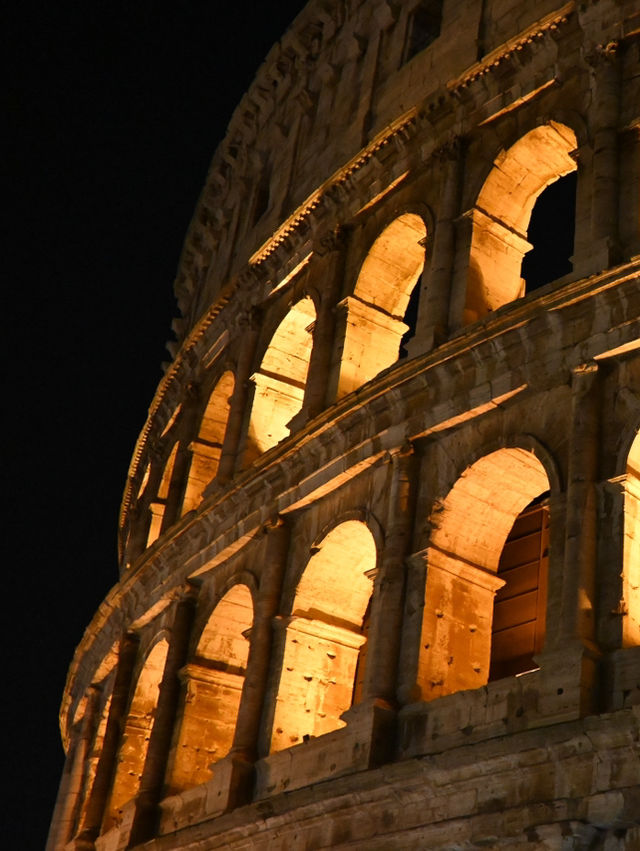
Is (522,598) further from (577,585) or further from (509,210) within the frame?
(509,210)

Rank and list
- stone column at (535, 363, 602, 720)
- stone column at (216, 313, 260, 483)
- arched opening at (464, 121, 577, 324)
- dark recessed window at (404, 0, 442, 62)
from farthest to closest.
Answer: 1. dark recessed window at (404, 0, 442, 62)
2. stone column at (216, 313, 260, 483)
3. arched opening at (464, 121, 577, 324)
4. stone column at (535, 363, 602, 720)

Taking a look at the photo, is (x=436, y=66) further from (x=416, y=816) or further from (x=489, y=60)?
(x=416, y=816)

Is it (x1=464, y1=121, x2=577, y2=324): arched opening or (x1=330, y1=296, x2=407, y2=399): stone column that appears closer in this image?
(x1=464, y1=121, x2=577, y2=324): arched opening

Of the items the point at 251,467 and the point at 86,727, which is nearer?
the point at 251,467

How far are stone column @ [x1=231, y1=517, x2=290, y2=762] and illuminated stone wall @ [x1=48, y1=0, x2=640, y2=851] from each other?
3 cm

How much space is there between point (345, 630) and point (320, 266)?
5.31m

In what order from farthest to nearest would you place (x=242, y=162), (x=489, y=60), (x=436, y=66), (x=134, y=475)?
(x=134, y=475) < (x=242, y=162) < (x=436, y=66) < (x=489, y=60)

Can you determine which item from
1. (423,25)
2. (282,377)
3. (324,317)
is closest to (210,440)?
(282,377)

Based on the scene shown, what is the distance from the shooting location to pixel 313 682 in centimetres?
1562

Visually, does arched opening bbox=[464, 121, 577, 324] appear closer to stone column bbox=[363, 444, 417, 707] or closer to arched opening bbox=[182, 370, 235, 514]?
stone column bbox=[363, 444, 417, 707]

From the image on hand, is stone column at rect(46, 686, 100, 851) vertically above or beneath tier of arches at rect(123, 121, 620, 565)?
beneath

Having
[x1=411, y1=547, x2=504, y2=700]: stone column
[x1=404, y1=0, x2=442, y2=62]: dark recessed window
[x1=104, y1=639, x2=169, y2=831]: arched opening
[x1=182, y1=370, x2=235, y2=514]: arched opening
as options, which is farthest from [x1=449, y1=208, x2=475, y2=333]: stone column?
[x1=104, y1=639, x2=169, y2=831]: arched opening

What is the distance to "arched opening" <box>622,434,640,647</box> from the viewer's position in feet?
38.8

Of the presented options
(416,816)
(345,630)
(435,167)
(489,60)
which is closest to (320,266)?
(435,167)
